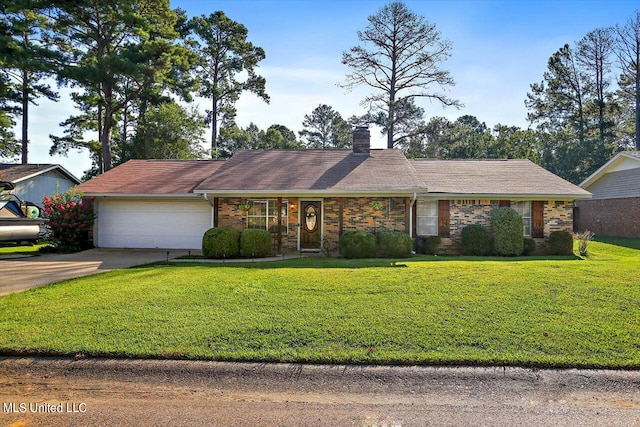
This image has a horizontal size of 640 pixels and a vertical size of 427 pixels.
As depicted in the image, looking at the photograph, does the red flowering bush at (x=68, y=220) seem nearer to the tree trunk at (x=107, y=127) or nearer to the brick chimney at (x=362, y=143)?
the tree trunk at (x=107, y=127)

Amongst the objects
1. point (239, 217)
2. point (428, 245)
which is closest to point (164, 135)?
point (239, 217)

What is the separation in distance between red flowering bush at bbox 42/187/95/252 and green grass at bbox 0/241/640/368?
24.0 ft

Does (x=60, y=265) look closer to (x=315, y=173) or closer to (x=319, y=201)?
(x=319, y=201)

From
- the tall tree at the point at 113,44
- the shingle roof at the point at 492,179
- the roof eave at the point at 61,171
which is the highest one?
the tall tree at the point at 113,44

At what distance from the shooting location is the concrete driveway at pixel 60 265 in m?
8.01

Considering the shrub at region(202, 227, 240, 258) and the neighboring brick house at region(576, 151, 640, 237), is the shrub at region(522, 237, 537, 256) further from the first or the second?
the neighboring brick house at region(576, 151, 640, 237)

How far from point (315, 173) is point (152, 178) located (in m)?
7.11

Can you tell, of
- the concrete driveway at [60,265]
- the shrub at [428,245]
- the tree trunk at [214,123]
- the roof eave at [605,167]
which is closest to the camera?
the concrete driveway at [60,265]

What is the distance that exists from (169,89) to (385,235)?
20681mm

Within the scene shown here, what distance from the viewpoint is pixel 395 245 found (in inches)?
467

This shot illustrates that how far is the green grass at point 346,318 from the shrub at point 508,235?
4.65 m

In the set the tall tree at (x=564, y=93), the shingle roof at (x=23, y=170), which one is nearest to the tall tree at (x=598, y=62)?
the tall tree at (x=564, y=93)

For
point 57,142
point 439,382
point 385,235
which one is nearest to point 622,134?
point 385,235

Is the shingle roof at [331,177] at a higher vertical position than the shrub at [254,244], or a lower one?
higher
